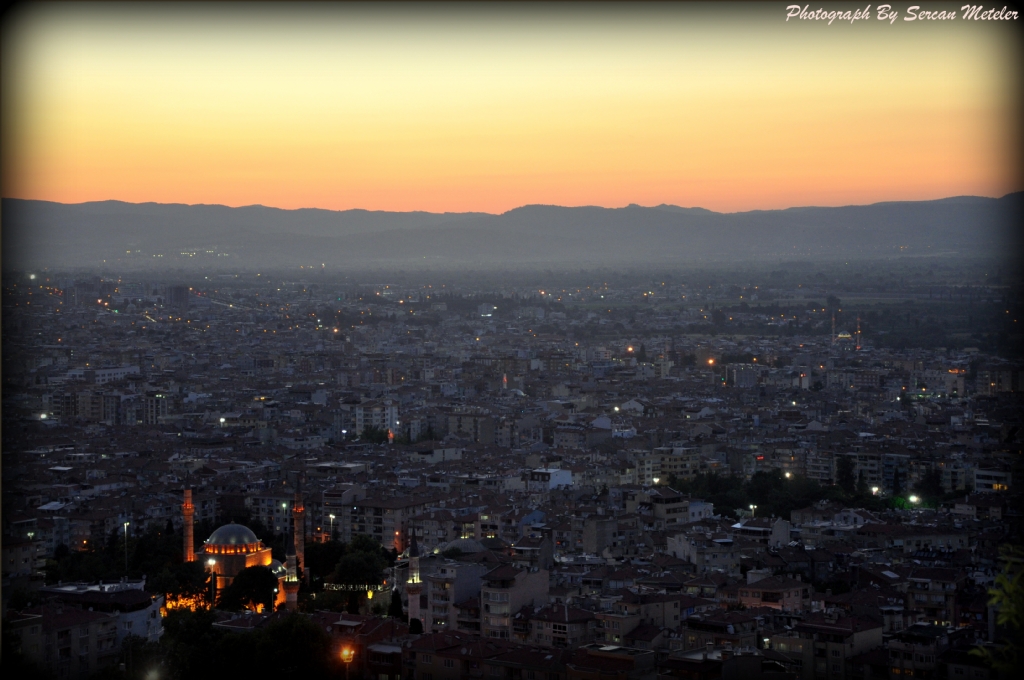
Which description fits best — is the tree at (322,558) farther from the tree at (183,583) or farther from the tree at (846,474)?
the tree at (846,474)

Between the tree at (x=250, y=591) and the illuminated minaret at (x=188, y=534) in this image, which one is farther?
the illuminated minaret at (x=188, y=534)

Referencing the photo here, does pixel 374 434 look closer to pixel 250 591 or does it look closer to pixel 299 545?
pixel 299 545

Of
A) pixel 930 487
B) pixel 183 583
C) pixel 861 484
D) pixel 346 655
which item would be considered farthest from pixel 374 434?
pixel 346 655

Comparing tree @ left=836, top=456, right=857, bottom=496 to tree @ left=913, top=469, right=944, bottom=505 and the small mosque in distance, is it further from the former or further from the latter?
the small mosque in distance

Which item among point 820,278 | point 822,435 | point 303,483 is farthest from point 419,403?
point 820,278

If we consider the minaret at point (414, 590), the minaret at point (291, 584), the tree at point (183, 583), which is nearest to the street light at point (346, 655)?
the minaret at point (414, 590)

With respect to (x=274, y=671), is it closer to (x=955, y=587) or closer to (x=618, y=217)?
(x=955, y=587)
